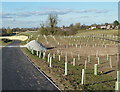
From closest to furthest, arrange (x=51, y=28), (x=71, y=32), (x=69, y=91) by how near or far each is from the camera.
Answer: (x=69, y=91) < (x=51, y=28) < (x=71, y=32)

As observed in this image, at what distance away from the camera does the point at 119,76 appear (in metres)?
14.0

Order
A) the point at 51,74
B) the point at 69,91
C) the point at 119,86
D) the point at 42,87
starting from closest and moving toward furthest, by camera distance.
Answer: the point at 119,86 → the point at 69,91 → the point at 42,87 → the point at 51,74

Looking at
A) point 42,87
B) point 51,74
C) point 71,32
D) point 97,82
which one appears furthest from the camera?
point 71,32

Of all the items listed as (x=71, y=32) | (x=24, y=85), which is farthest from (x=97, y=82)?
(x=71, y=32)

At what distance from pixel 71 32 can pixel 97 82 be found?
3302 inches

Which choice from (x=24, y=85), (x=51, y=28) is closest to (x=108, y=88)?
(x=24, y=85)

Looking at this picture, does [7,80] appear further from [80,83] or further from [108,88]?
[108,88]

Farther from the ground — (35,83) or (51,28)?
(51,28)

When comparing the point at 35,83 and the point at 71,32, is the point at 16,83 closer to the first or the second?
the point at 35,83

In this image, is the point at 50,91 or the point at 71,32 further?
the point at 71,32

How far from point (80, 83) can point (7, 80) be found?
4608 mm

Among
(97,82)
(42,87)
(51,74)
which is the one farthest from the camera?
(51,74)

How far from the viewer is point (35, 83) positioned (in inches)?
539

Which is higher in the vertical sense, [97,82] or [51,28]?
[51,28]
